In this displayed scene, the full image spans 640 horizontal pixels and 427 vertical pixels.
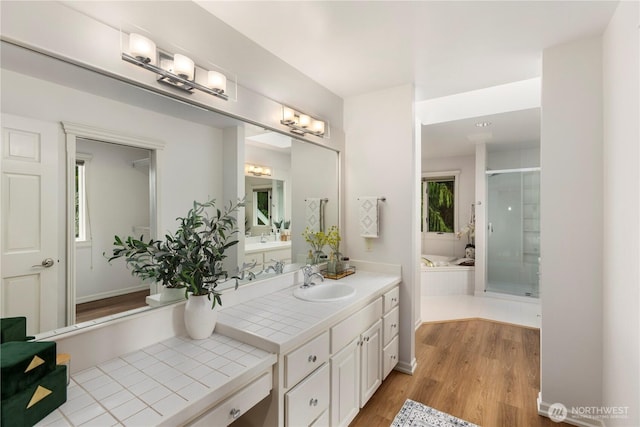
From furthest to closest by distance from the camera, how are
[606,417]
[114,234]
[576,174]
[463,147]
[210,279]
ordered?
[463,147], [576,174], [606,417], [210,279], [114,234]

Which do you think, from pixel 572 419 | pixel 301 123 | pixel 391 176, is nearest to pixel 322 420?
pixel 572 419

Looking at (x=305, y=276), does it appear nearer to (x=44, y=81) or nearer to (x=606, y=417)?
(x=44, y=81)

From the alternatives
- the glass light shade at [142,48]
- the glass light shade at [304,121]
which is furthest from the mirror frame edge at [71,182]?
the glass light shade at [304,121]

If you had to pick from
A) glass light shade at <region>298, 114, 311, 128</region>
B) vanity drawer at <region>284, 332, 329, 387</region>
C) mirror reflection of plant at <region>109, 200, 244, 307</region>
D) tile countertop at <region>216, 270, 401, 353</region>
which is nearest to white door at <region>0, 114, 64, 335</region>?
mirror reflection of plant at <region>109, 200, 244, 307</region>

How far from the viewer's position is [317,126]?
249 centimetres

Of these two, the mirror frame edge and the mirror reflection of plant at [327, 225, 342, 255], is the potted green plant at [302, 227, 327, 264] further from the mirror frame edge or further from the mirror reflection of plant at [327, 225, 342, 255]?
the mirror frame edge

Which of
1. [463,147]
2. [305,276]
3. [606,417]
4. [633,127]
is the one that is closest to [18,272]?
[305,276]

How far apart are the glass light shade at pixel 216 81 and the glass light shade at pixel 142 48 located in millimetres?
312

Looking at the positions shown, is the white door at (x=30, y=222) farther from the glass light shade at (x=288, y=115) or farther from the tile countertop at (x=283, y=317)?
the glass light shade at (x=288, y=115)

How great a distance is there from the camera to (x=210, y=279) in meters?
1.46

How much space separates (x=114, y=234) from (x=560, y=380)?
279 centimetres

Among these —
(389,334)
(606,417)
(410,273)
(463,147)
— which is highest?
(463,147)

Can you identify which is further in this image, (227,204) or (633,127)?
(227,204)

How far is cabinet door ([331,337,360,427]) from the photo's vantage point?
66.9 inches
